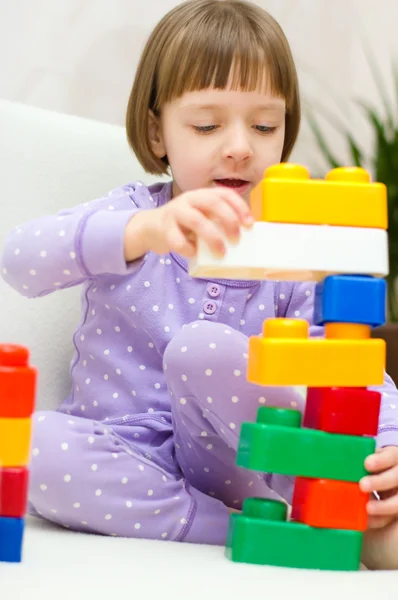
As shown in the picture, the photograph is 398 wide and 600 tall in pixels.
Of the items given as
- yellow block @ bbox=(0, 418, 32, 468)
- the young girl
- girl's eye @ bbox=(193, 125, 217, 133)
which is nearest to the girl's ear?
the young girl

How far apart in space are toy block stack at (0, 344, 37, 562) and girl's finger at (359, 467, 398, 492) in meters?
0.29

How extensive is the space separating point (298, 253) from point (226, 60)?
1.37 ft

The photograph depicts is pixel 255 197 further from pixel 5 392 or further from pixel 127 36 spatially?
pixel 127 36

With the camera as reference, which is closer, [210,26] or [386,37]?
[210,26]

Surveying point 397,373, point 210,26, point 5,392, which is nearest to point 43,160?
point 210,26

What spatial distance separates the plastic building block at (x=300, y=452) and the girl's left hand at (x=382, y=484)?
13mm

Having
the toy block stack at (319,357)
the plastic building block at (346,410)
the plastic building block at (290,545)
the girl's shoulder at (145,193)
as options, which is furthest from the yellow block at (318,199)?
the girl's shoulder at (145,193)

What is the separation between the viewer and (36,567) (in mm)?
669

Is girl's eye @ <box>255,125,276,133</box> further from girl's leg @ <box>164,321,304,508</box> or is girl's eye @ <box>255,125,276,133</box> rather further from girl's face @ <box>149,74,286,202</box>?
girl's leg @ <box>164,321,304,508</box>

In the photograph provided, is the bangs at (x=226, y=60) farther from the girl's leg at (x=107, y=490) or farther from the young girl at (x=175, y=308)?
the girl's leg at (x=107, y=490)

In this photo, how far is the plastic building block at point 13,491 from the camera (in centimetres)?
63

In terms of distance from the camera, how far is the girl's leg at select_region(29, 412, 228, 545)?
857mm

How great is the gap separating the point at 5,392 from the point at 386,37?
186 cm

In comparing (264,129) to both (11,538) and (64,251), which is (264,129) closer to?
(64,251)
